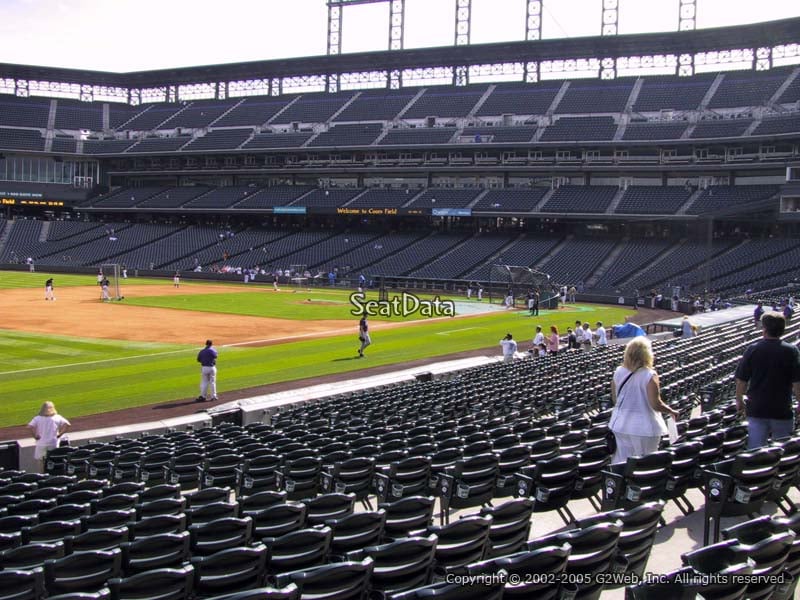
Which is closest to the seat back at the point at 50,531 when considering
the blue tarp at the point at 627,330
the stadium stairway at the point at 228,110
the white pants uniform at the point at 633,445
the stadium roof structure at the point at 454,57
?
the white pants uniform at the point at 633,445

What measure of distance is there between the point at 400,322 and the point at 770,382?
4077 centimetres

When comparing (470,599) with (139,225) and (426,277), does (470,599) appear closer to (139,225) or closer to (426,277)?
(426,277)

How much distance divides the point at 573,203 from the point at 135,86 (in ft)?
227

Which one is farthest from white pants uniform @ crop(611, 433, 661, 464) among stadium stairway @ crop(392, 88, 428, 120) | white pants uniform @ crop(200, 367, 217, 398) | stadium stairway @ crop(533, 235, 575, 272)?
stadium stairway @ crop(392, 88, 428, 120)

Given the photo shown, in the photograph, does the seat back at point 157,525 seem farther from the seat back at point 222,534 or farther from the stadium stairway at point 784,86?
the stadium stairway at point 784,86

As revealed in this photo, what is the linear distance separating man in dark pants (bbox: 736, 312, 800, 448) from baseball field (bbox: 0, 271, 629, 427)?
18702 mm

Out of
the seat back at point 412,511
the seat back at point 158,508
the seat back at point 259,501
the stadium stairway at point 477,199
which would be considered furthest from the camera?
the stadium stairway at point 477,199

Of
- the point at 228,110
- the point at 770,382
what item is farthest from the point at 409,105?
the point at 770,382

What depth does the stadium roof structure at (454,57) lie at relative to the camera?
259 feet

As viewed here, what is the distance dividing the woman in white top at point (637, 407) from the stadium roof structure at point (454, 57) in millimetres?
78504

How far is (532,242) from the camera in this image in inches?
3142

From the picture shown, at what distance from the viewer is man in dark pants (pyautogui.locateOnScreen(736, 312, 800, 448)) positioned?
363 inches

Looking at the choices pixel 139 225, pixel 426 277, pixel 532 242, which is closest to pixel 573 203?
pixel 532 242

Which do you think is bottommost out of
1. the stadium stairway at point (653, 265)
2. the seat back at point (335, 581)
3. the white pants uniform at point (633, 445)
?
the seat back at point (335, 581)
